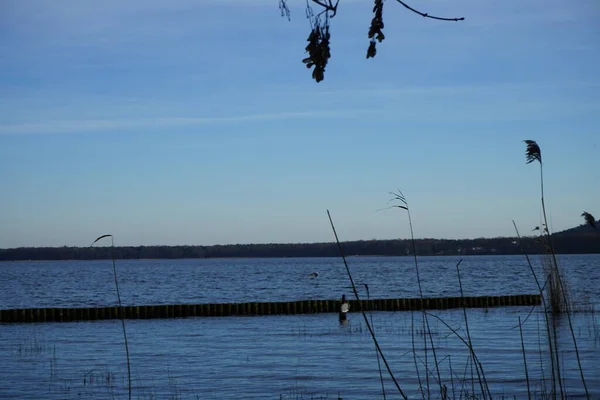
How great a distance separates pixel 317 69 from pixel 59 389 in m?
14.1

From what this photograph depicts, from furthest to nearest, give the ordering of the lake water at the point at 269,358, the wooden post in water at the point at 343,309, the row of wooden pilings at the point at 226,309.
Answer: the row of wooden pilings at the point at 226,309 → the wooden post in water at the point at 343,309 → the lake water at the point at 269,358

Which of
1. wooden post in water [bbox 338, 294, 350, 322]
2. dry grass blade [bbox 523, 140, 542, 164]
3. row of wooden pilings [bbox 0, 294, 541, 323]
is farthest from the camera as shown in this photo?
row of wooden pilings [bbox 0, 294, 541, 323]

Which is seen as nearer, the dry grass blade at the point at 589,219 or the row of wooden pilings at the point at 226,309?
the dry grass blade at the point at 589,219

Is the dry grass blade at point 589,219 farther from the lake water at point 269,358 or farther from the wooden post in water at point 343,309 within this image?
the wooden post in water at point 343,309

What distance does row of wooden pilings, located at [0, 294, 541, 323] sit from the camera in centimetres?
3716

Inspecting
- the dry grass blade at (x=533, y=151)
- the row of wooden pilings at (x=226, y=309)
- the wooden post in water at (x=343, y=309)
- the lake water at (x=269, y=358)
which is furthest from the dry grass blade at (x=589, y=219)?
the row of wooden pilings at (x=226, y=309)

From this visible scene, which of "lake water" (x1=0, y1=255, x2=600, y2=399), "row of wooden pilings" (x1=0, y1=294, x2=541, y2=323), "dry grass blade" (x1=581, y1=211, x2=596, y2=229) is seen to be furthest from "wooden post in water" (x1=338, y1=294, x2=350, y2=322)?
"dry grass blade" (x1=581, y1=211, x2=596, y2=229)

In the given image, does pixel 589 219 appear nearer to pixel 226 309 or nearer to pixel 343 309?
pixel 343 309

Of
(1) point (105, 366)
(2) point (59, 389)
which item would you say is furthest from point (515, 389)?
(1) point (105, 366)

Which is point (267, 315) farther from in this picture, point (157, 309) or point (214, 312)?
point (157, 309)

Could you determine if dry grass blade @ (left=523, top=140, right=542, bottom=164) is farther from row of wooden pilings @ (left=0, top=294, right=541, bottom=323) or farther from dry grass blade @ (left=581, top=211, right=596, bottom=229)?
row of wooden pilings @ (left=0, top=294, right=541, bottom=323)

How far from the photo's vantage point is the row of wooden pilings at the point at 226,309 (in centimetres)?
3716

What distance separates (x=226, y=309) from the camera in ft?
128

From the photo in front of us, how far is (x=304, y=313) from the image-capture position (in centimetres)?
3972
